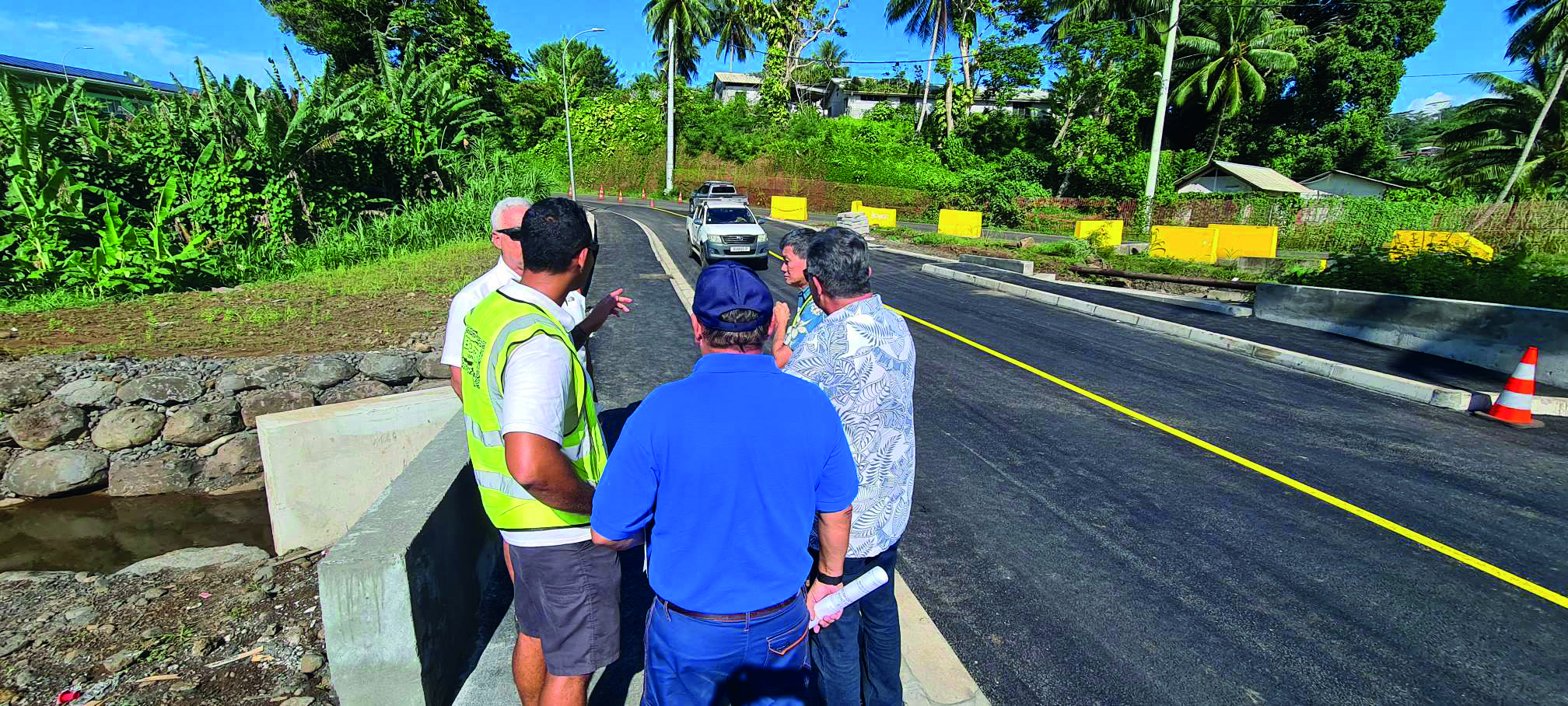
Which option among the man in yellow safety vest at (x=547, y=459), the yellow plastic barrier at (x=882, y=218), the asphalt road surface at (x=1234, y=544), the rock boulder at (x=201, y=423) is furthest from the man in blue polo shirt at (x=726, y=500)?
the yellow plastic barrier at (x=882, y=218)

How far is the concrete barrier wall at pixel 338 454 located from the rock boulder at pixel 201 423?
2.97 m

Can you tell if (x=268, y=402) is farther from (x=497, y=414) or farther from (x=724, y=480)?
(x=724, y=480)

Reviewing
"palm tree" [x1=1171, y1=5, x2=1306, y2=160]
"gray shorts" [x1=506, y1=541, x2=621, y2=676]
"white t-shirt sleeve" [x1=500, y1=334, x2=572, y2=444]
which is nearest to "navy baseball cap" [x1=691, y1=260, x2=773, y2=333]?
"white t-shirt sleeve" [x1=500, y1=334, x2=572, y2=444]

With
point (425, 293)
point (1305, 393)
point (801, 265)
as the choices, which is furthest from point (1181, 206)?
point (801, 265)

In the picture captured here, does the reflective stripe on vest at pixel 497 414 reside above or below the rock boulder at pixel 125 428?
above

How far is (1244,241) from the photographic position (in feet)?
72.0

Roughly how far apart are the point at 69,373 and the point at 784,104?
51.6 m

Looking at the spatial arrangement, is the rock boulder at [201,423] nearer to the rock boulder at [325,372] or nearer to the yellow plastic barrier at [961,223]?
the rock boulder at [325,372]

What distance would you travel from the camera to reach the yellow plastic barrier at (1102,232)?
2407cm

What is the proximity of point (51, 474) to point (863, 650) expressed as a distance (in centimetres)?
808

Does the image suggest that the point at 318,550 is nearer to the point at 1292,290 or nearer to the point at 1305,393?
the point at 1305,393

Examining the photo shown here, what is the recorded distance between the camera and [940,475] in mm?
5484

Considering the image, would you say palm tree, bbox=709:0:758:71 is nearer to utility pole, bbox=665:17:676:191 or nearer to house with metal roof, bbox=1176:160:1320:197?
utility pole, bbox=665:17:676:191

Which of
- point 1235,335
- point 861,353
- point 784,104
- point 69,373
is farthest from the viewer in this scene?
point 784,104
